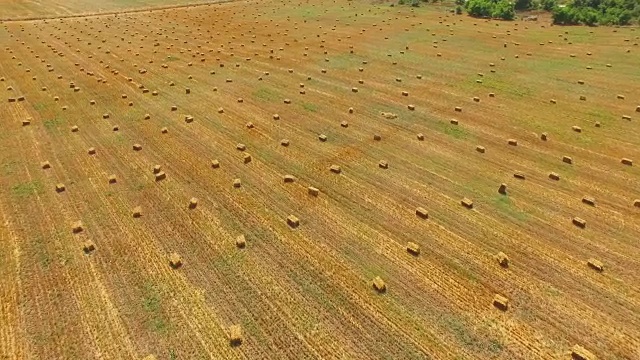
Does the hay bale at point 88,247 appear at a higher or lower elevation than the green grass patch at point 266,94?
lower

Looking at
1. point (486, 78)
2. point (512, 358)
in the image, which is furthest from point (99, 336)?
point (486, 78)

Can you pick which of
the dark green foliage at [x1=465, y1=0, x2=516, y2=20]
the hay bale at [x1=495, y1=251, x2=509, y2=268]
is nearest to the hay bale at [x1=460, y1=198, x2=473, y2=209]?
the hay bale at [x1=495, y1=251, x2=509, y2=268]

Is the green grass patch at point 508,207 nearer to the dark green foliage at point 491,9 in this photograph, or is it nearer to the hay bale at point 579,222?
the hay bale at point 579,222

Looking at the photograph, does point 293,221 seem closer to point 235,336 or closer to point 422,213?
point 422,213

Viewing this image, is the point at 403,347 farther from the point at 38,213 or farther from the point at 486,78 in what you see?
the point at 486,78

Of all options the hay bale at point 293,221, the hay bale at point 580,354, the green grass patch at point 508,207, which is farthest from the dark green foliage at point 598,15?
the hay bale at point 580,354
